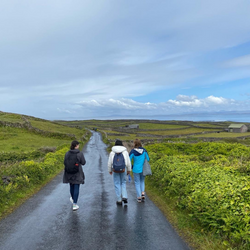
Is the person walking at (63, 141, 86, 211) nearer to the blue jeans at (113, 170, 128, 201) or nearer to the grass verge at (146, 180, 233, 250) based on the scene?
the blue jeans at (113, 170, 128, 201)

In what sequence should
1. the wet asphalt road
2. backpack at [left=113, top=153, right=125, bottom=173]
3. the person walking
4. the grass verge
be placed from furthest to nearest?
backpack at [left=113, top=153, right=125, bottom=173]
the person walking
the wet asphalt road
the grass verge

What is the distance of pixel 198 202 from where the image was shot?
284 inches

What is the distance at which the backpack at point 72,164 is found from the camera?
27.7 feet

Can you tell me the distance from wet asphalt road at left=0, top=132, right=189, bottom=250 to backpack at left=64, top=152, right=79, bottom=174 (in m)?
1.45

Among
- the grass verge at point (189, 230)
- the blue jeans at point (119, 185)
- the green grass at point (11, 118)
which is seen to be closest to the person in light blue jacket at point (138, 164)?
the blue jeans at point (119, 185)

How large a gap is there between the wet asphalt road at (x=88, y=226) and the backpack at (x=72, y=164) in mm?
1448

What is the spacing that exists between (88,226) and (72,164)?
2292 millimetres

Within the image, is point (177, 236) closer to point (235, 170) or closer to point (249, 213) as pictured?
point (249, 213)

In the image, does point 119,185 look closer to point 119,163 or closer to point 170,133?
point 119,163

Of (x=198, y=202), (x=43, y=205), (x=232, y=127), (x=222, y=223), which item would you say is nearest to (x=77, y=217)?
(x=43, y=205)

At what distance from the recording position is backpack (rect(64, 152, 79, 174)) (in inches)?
332

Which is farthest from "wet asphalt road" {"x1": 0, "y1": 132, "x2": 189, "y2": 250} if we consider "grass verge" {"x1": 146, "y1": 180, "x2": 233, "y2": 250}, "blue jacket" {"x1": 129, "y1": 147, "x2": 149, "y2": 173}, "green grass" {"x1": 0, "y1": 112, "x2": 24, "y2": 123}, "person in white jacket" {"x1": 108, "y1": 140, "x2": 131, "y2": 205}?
"green grass" {"x1": 0, "y1": 112, "x2": 24, "y2": 123}

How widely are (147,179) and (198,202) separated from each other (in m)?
7.29

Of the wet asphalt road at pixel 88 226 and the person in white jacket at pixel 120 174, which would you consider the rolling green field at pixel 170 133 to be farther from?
the wet asphalt road at pixel 88 226
